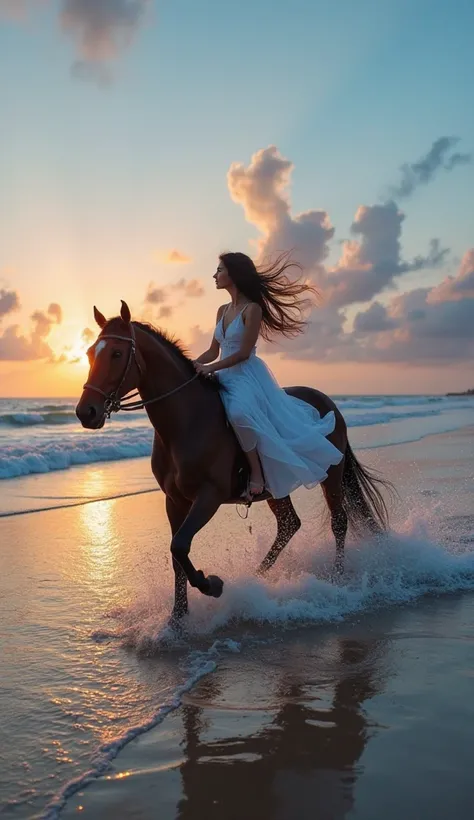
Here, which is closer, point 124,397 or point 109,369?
point 109,369

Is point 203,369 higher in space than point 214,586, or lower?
higher

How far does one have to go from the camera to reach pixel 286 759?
2.61 m

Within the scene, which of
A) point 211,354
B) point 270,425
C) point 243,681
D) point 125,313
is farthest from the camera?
point 211,354

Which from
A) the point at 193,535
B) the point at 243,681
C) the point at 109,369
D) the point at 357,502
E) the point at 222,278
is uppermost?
the point at 222,278

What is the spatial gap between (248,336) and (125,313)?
103cm

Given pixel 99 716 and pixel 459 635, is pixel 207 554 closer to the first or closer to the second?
pixel 459 635

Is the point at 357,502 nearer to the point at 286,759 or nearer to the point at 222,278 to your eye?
the point at 222,278

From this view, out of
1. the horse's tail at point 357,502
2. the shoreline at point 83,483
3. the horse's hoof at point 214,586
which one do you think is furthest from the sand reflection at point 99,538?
the horse's tail at point 357,502

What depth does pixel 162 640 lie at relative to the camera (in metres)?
4.05

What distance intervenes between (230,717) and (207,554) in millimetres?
3217

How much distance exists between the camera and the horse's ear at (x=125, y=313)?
159 inches

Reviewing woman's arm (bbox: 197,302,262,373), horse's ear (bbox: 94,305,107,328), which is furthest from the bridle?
woman's arm (bbox: 197,302,262,373)

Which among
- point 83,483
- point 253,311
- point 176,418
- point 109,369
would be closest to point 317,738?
point 176,418

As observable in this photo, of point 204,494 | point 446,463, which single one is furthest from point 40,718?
point 446,463
